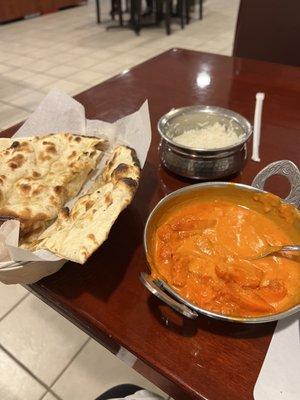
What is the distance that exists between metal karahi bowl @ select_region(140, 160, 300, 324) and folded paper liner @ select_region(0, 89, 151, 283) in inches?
5.4

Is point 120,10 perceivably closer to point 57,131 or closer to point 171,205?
point 57,131

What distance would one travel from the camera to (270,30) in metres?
1.71

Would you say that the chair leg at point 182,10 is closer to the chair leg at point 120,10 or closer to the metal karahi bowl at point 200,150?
the chair leg at point 120,10

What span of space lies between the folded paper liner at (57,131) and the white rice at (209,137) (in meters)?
0.11

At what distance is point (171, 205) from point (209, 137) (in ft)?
0.91

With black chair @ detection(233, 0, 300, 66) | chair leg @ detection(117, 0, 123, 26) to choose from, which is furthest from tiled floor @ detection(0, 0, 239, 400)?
black chair @ detection(233, 0, 300, 66)

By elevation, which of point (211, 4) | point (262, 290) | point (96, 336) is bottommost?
point (211, 4)

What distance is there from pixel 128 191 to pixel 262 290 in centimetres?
29

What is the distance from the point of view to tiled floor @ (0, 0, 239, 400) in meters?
1.26

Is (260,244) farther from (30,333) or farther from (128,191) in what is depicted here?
(30,333)

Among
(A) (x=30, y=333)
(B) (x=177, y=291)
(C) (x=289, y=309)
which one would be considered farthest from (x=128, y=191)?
(A) (x=30, y=333)

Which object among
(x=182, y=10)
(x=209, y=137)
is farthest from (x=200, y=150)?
(x=182, y=10)

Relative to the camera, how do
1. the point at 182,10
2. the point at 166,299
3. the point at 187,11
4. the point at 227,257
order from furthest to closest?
the point at 187,11
the point at 182,10
the point at 227,257
the point at 166,299

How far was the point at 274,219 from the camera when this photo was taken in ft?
2.22
